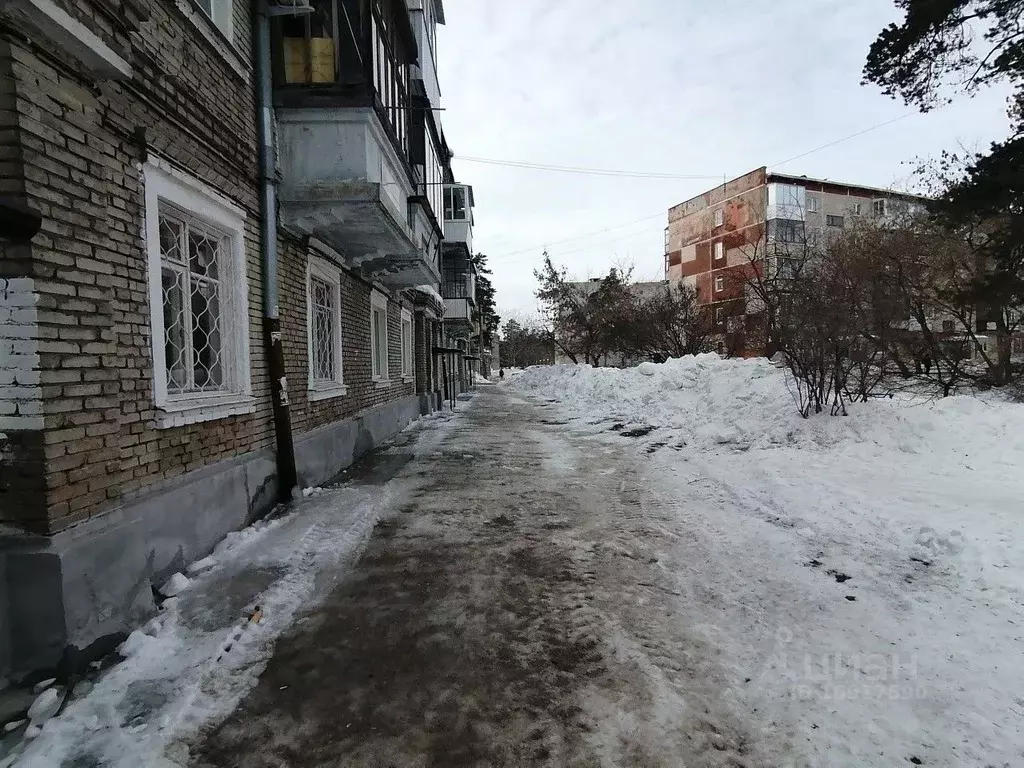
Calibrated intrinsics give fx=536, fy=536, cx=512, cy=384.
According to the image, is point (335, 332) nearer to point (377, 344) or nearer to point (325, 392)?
point (325, 392)

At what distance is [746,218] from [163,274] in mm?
40517

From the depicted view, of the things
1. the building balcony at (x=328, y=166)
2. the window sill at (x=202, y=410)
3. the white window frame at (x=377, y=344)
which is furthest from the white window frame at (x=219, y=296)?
the white window frame at (x=377, y=344)

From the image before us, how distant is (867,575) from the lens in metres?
3.67

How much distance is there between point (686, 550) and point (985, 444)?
14.1 feet

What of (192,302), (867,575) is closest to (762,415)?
(867,575)

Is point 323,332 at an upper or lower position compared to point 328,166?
lower

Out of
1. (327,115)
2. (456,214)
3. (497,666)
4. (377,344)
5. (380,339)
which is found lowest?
(497,666)

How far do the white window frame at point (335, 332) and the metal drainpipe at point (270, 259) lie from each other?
1.07 m

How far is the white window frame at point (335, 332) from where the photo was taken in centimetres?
688

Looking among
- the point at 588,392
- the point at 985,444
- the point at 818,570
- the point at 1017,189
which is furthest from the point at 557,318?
the point at 818,570

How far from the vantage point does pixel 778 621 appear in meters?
3.15

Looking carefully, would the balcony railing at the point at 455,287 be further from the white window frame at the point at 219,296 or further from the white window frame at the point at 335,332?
the white window frame at the point at 219,296

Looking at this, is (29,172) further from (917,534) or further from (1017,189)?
(1017,189)

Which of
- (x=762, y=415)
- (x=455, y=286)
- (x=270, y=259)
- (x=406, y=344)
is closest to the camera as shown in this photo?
(x=270, y=259)
